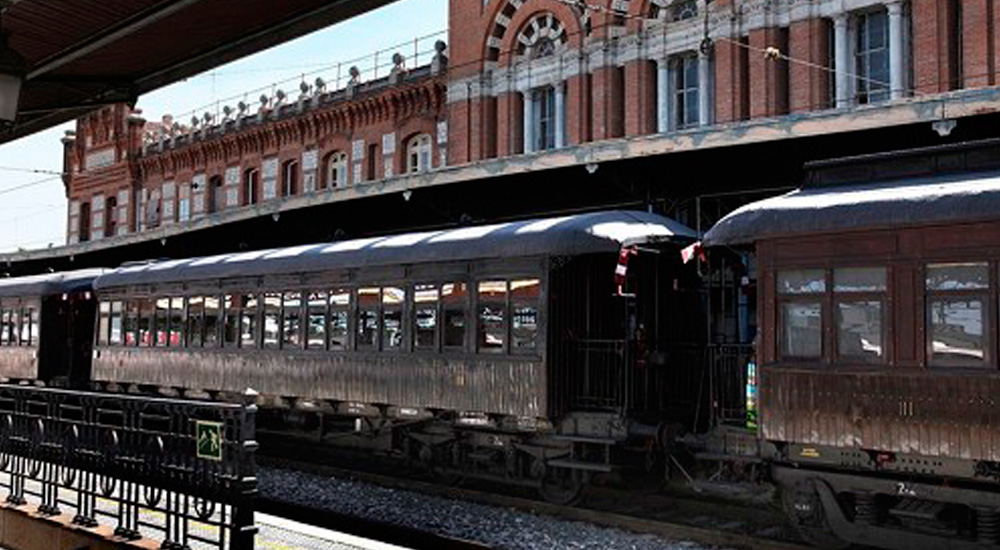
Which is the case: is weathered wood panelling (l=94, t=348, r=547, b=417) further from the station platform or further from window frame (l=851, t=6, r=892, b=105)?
window frame (l=851, t=6, r=892, b=105)

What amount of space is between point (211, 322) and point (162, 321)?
1934 millimetres

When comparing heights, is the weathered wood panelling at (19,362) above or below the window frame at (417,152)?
below

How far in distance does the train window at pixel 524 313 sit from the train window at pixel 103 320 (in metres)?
12.1

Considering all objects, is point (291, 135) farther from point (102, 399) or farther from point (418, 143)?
point (102, 399)

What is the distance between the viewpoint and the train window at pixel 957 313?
28.5 feet

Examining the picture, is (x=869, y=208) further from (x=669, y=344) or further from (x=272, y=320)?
(x=272, y=320)

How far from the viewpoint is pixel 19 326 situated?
24984 mm

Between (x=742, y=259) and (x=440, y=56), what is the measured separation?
2319 cm

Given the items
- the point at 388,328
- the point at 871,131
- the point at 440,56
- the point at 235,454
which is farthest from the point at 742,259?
the point at 440,56

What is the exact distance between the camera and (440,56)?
34.1m

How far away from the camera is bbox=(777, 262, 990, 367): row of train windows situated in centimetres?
873

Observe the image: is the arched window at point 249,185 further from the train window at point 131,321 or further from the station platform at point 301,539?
the station platform at point 301,539

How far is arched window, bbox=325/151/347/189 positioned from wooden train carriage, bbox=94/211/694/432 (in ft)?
66.0

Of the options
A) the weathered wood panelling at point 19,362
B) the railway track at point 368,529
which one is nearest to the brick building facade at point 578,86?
the weathered wood panelling at point 19,362
